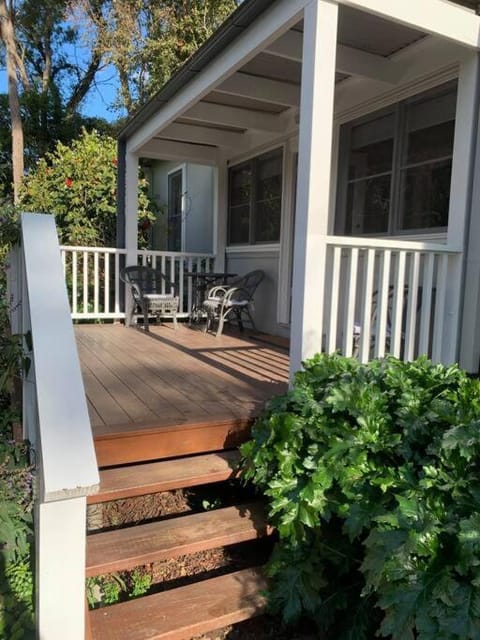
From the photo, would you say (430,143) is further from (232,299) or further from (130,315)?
(130,315)

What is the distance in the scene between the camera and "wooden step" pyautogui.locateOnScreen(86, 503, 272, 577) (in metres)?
1.71

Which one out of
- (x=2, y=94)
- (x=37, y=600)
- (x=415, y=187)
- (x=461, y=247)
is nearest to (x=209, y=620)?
(x=37, y=600)

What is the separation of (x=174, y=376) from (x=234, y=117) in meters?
3.01

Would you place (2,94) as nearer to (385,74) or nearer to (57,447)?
(385,74)

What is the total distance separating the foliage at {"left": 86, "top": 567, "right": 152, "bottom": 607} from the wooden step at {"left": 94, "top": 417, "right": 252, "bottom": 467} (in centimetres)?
46

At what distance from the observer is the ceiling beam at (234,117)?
15.7ft

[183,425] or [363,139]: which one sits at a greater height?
[363,139]

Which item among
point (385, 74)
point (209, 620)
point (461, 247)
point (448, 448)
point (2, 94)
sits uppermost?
point (2, 94)

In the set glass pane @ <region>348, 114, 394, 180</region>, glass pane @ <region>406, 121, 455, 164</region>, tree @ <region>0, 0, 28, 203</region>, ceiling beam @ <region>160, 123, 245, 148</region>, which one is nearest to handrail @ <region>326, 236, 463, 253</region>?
glass pane @ <region>406, 121, 455, 164</region>

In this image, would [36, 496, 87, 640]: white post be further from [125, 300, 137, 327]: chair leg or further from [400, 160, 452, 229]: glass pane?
[125, 300, 137, 327]: chair leg

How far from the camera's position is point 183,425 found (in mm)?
2248

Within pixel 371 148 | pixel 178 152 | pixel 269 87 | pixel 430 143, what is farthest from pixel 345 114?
pixel 178 152

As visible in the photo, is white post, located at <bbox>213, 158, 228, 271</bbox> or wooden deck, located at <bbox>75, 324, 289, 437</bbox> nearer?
wooden deck, located at <bbox>75, 324, 289, 437</bbox>

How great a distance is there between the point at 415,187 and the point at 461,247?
0.88 meters
